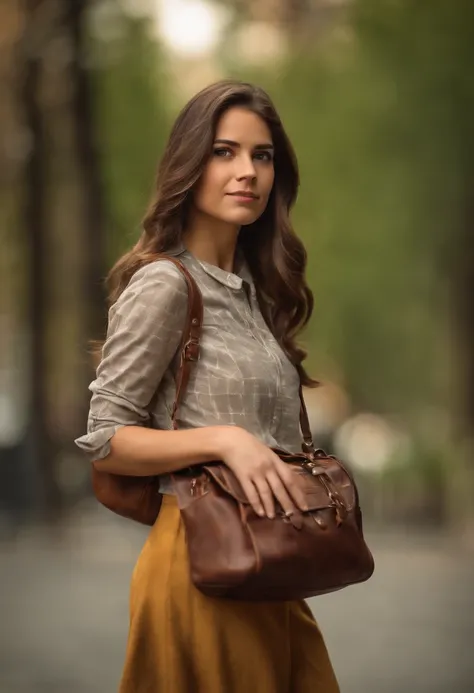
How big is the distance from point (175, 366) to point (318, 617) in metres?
4.83

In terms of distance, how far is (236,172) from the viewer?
7.34 ft

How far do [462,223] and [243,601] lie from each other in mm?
9709

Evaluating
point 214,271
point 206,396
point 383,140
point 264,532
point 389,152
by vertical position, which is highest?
point 383,140

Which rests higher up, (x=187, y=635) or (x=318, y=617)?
(x=187, y=635)

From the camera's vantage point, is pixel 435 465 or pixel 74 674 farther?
pixel 435 465

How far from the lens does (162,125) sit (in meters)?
10.9

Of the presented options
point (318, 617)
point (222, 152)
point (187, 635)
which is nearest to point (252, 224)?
point (222, 152)

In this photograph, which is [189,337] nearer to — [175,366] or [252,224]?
[175,366]

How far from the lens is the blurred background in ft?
35.0

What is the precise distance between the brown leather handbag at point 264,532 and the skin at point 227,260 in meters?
0.03

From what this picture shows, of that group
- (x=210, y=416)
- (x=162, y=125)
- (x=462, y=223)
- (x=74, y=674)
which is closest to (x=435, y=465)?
(x=462, y=223)

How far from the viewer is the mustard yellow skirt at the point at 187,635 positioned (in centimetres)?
215

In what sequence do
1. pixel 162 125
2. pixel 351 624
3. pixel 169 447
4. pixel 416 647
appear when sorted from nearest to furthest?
pixel 169 447 → pixel 416 647 → pixel 351 624 → pixel 162 125

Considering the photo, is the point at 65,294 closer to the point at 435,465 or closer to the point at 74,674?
the point at 435,465
